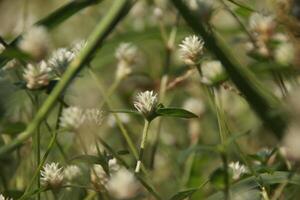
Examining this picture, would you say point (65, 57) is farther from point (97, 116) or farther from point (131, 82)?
point (131, 82)

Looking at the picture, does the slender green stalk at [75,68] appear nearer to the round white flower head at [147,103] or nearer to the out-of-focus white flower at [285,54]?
the round white flower head at [147,103]

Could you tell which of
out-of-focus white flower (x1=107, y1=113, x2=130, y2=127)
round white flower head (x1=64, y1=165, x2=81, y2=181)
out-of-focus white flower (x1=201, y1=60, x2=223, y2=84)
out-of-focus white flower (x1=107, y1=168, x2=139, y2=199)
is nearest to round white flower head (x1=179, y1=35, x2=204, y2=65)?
out-of-focus white flower (x1=201, y1=60, x2=223, y2=84)

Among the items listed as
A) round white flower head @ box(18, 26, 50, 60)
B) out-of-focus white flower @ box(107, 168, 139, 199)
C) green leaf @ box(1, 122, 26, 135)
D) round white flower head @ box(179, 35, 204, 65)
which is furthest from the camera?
green leaf @ box(1, 122, 26, 135)

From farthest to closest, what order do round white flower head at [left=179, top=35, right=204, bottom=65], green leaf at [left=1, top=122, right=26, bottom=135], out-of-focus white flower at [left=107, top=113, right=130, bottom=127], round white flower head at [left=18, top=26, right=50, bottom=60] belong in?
out-of-focus white flower at [left=107, top=113, right=130, bottom=127], green leaf at [left=1, top=122, right=26, bottom=135], round white flower head at [left=179, top=35, right=204, bottom=65], round white flower head at [left=18, top=26, right=50, bottom=60]

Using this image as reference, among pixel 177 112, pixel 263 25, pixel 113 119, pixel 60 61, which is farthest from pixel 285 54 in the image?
pixel 113 119

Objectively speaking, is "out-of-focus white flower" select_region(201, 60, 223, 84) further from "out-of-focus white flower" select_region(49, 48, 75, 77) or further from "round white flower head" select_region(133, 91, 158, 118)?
"out-of-focus white flower" select_region(49, 48, 75, 77)

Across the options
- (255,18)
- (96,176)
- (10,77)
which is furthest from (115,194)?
(10,77)

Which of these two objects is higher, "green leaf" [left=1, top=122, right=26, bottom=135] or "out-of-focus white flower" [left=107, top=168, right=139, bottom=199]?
"green leaf" [left=1, top=122, right=26, bottom=135]

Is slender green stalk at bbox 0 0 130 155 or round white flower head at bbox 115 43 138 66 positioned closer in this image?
slender green stalk at bbox 0 0 130 155
